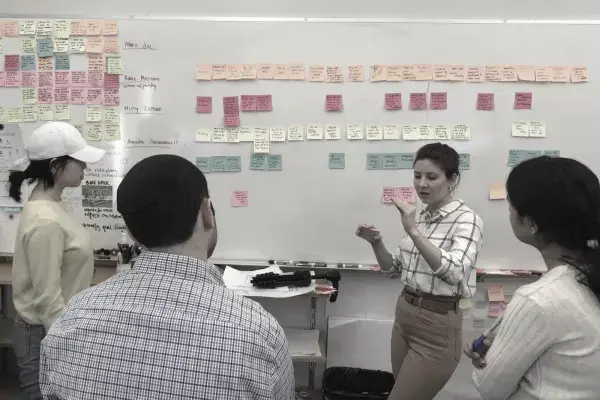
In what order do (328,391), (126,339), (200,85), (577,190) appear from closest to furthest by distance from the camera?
(126,339) → (577,190) → (328,391) → (200,85)

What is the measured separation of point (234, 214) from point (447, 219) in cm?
129

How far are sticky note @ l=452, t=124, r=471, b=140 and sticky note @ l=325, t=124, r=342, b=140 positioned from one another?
0.65 m

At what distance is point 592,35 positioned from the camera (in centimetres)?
252

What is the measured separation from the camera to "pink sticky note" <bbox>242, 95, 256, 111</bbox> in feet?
8.57

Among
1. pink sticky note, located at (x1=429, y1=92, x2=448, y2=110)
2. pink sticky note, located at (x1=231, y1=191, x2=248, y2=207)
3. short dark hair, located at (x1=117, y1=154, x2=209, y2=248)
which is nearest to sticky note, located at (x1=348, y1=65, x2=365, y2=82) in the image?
pink sticky note, located at (x1=429, y1=92, x2=448, y2=110)

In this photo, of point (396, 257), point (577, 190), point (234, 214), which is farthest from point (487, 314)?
point (577, 190)

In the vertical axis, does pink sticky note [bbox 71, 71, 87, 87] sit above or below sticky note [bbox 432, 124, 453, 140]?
above

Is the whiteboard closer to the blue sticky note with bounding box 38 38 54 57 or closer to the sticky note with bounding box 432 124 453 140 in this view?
the sticky note with bounding box 432 124 453 140

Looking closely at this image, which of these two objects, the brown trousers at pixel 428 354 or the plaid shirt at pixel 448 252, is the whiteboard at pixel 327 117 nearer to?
the plaid shirt at pixel 448 252

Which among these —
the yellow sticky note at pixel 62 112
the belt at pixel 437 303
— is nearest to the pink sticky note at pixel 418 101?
the belt at pixel 437 303

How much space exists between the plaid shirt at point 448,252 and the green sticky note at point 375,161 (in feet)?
2.15

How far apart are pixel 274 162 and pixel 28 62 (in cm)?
156

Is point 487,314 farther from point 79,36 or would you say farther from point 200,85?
point 79,36

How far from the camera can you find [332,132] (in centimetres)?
260
